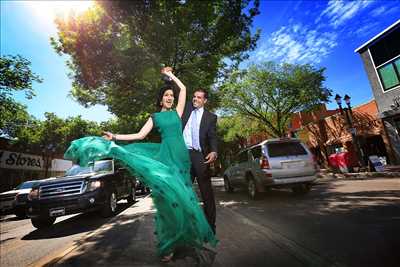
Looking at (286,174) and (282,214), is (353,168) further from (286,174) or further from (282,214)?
(282,214)

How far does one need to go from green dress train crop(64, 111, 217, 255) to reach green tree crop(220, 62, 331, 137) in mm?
19313

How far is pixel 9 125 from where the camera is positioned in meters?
36.6

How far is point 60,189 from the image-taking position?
7000mm

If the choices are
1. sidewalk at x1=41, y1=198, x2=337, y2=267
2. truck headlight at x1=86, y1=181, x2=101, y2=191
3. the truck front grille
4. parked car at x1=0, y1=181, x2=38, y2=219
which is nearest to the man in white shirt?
sidewalk at x1=41, y1=198, x2=337, y2=267

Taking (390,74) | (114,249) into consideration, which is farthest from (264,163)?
(390,74)

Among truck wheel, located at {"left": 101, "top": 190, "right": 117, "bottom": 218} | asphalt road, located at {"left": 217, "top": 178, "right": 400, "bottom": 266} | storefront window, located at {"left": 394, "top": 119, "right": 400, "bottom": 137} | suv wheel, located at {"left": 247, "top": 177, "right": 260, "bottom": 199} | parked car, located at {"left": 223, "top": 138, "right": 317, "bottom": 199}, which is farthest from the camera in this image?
storefront window, located at {"left": 394, "top": 119, "right": 400, "bottom": 137}

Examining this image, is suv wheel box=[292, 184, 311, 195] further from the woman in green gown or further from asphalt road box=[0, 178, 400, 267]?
the woman in green gown

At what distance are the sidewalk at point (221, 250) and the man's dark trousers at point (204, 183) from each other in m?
0.58

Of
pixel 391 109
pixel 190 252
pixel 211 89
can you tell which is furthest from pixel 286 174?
pixel 391 109

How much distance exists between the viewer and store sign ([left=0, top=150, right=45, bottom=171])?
941 inches

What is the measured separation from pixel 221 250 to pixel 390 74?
66.1 ft

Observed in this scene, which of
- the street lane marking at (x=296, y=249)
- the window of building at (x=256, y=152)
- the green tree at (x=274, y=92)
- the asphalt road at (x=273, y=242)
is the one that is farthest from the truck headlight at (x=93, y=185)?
the green tree at (x=274, y=92)

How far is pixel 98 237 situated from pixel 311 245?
13.0ft

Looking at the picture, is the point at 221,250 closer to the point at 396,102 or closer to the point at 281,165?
the point at 281,165
